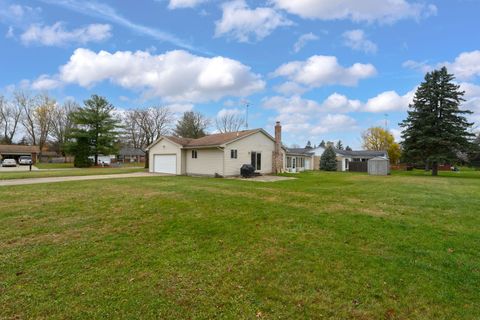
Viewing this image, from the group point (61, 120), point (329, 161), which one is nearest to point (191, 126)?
point (329, 161)

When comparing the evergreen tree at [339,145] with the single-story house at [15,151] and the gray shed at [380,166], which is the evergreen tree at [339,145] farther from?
the single-story house at [15,151]

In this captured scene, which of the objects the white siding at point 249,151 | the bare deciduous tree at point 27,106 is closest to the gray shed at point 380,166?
the white siding at point 249,151

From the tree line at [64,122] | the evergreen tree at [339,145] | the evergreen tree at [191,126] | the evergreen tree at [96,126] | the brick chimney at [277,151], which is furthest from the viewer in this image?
the evergreen tree at [339,145]

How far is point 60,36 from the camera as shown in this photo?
1434 cm

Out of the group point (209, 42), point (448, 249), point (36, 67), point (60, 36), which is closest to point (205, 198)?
point (448, 249)

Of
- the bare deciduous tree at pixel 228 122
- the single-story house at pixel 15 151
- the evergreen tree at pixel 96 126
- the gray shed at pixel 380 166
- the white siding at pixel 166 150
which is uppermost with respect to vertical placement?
the bare deciduous tree at pixel 228 122

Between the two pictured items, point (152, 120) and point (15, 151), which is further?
point (152, 120)

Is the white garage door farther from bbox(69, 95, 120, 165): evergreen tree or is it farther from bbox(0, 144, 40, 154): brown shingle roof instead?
bbox(0, 144, 40, 154): brown shingle roof

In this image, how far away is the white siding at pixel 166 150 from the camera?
2170cm

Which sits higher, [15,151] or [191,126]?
[191,126]

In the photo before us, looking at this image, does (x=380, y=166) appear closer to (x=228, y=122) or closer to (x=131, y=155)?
(x=228, y=122)

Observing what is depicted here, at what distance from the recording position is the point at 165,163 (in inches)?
913

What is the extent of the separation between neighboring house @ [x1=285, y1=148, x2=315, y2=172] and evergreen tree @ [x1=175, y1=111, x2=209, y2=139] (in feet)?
65.9

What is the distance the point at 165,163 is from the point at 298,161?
16014mm
